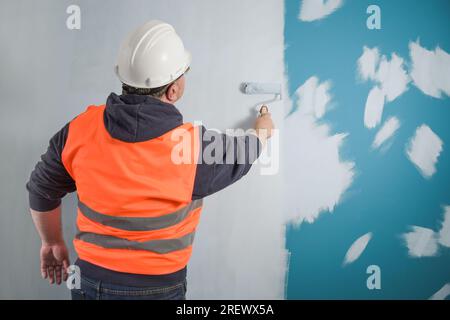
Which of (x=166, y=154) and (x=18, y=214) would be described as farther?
(x=18, y=214)

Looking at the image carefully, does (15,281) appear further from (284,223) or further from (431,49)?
(431,49)

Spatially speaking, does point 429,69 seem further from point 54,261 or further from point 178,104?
point 54,261

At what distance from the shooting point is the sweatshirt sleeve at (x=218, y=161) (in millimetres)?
928

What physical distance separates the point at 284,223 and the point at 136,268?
63 cm

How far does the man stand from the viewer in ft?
2.91

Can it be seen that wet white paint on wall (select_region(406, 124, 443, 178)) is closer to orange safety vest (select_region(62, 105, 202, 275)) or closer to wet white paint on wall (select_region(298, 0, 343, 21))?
wet white paint on wall (select_region(298, 0, 343, 21))

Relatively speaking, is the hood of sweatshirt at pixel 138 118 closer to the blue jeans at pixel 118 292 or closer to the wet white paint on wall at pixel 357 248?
the blue jeans at pixel 118 292

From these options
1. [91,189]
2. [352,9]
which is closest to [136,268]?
[91,189]

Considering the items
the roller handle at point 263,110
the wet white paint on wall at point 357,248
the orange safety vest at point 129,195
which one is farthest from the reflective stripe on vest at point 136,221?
the wet white paint on wall at point 357,248

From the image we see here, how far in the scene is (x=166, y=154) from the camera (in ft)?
2.92

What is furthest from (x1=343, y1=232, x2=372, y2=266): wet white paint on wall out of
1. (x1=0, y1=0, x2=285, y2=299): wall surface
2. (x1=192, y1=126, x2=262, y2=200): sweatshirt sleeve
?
(x1=192, y1=126, x2=262, y2=200): sweatshirt sleeve

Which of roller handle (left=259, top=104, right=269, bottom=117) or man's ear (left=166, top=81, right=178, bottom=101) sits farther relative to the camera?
roller handle (left=259, top=104, right=269, bottom=117)

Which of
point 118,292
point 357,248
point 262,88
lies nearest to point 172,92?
point 262,88

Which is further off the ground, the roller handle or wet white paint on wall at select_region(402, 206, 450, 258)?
the roller handle
